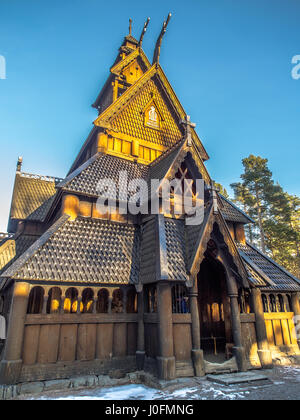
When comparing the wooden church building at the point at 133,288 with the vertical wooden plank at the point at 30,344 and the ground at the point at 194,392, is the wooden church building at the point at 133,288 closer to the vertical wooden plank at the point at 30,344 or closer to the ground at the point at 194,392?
the vertical wooden plank at the point at 30,344

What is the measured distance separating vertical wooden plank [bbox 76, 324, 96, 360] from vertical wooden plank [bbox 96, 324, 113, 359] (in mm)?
193

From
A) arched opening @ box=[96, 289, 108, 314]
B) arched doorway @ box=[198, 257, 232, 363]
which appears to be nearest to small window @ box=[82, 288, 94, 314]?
arched opening @ box=[96, 289, 108, 314]

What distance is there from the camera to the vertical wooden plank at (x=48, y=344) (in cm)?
932

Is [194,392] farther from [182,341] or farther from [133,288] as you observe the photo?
[133,288]

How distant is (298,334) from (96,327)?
34.9 feet

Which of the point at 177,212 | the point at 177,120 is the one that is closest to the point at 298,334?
the point at 177,212

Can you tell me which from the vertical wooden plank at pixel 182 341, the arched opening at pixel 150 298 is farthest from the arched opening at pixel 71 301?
the vertical wooden plank at pixel 182 341

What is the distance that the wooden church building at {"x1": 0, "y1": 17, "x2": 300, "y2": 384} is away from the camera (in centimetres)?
955

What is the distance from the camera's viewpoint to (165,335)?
9.67 meters

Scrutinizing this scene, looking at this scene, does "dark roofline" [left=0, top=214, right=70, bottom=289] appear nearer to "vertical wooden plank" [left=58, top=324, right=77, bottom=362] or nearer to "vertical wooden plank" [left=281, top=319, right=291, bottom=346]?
"vertical wooden plank" [left=58, top=324, right=77, bottom=362]

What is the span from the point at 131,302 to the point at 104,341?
1914 millimetres

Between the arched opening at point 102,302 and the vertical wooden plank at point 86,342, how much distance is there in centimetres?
127

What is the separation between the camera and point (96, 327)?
10.4 m
